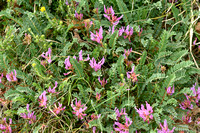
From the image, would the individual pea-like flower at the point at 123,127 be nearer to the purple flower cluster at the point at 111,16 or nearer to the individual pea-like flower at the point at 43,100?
the individual pea-like flower at the point at 43,100

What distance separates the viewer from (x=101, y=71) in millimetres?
2652

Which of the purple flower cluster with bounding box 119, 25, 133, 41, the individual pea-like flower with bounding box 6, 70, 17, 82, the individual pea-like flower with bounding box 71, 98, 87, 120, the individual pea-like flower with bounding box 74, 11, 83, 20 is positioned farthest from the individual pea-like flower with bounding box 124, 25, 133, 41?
the individual pea-like flower with bounding box 6, 70, 17, 82

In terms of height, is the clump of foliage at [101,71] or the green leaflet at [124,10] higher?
the green leaflet at [124,10]

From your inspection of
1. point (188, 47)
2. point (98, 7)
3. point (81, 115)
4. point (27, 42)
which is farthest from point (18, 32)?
point (188, 47)

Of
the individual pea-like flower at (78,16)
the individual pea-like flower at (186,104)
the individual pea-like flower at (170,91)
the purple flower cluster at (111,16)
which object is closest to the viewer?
the individual pea-like flower at (170,91)

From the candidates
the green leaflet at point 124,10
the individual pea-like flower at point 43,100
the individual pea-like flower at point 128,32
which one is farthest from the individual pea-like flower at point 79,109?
the green leaflet at point 124,10

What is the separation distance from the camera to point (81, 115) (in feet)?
7.70

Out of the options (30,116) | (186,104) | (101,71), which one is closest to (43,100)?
(30,116)

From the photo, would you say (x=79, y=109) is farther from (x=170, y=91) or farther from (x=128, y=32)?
(x=128, y=32)

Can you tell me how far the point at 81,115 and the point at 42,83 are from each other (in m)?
0.73

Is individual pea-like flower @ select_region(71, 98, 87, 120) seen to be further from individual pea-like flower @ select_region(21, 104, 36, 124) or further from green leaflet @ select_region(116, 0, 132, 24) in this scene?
green leaflet @ select_region(116, 0, 132, 24)

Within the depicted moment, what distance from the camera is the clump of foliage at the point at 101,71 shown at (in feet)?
7.67

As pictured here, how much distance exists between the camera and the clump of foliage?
2.34 m

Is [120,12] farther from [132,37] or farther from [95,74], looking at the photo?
[95,74]
